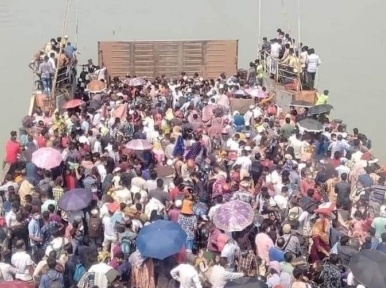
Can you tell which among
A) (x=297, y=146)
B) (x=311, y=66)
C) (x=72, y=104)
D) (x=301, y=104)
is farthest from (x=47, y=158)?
(x=311, y=66)

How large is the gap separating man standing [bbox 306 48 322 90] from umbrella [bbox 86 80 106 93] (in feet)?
14.7

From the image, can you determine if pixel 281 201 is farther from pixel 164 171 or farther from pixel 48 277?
pixel 48 277

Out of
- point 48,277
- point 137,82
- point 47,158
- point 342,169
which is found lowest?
point 48,277

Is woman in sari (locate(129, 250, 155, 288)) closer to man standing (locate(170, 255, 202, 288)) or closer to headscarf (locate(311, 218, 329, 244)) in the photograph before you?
man standing (locate(170, 255, 202, 288))

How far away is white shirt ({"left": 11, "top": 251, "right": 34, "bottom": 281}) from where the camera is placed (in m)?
8.29

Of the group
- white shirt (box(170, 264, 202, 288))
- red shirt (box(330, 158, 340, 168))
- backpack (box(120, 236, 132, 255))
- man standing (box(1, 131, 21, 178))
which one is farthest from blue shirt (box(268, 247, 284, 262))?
man standing (box(1, 131, 21, 178))

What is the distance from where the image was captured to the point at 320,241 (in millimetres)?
9133

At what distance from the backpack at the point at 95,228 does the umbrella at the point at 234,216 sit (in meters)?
1.48

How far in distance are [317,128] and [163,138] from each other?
8.86 ft

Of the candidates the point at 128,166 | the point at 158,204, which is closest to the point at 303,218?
the point at 158,204

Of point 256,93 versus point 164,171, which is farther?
point 256,93

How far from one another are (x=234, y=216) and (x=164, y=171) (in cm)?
206

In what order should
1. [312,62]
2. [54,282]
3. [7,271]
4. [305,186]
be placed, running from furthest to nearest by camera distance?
[312,62] → [305,186] → [7,271] → [54,282]

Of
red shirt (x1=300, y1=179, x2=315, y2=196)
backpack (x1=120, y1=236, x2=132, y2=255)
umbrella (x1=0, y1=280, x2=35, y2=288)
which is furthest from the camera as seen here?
red shirt (x1=300, y1=179, x2=315, y2=196)
